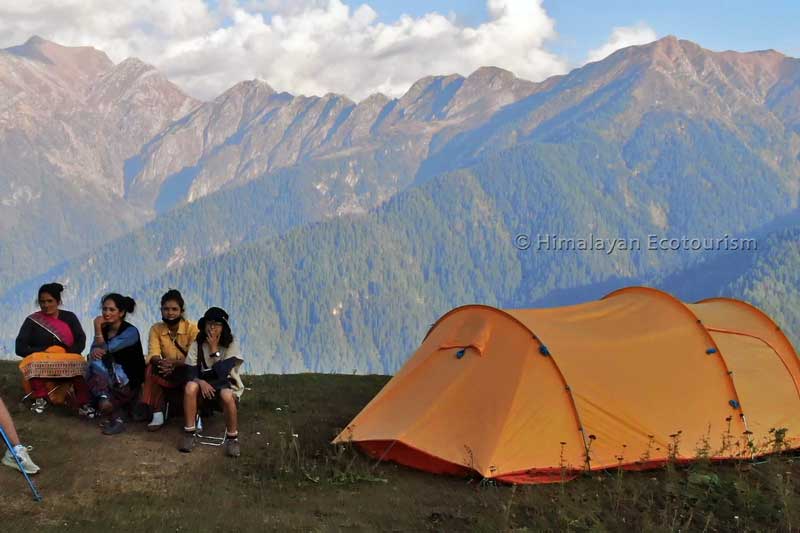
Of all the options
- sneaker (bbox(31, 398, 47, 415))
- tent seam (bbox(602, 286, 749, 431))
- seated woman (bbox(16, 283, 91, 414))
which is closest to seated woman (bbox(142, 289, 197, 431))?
seated woman (bbox(16, 283, 91, 414))

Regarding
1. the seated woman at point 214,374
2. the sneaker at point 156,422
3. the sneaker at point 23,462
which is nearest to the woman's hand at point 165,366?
the seated woman at point 214,374

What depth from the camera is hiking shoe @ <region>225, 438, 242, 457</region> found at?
33.3 feet

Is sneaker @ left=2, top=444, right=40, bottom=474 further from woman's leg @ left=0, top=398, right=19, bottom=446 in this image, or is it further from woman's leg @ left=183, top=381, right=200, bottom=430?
woman's leg @ left=183, top=381, right=200, bottom=430

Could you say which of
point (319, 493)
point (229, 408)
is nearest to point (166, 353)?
point (229, 408)

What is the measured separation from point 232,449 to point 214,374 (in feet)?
3.52

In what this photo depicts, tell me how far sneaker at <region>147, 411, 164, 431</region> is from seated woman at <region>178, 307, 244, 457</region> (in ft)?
1.37

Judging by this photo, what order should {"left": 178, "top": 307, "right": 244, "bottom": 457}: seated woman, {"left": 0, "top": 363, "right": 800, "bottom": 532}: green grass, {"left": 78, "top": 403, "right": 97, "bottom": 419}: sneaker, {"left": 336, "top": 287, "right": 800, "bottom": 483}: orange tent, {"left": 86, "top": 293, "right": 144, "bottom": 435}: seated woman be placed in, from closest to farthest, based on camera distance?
{"left": 0, "top": 363, "right": 800, "bottom": 532}: green grass, {"left": 336, "top": 287, "right": 800, "bottom": 483}: orange tent, {"left": 178, "top": 307, "right": 244, "bottom": 457}: seated woman, {"left": 86, "top": 293, "right": 144, "bottom": 435}: seated woman, {"left": 78, "top": 403, "right": 97, "bottom": 419}: sneaker

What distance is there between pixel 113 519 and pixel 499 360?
5460 millimetres

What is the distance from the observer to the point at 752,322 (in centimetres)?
1270

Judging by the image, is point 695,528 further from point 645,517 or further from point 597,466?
point 597,466

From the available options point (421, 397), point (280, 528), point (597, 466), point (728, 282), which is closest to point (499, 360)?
point (421, 397)

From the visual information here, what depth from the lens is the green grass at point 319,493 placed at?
8141 millimetres

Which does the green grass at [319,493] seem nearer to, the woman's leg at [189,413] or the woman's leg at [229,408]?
the woman's leg at [189,413]

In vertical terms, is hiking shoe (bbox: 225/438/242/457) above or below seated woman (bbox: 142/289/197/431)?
below
